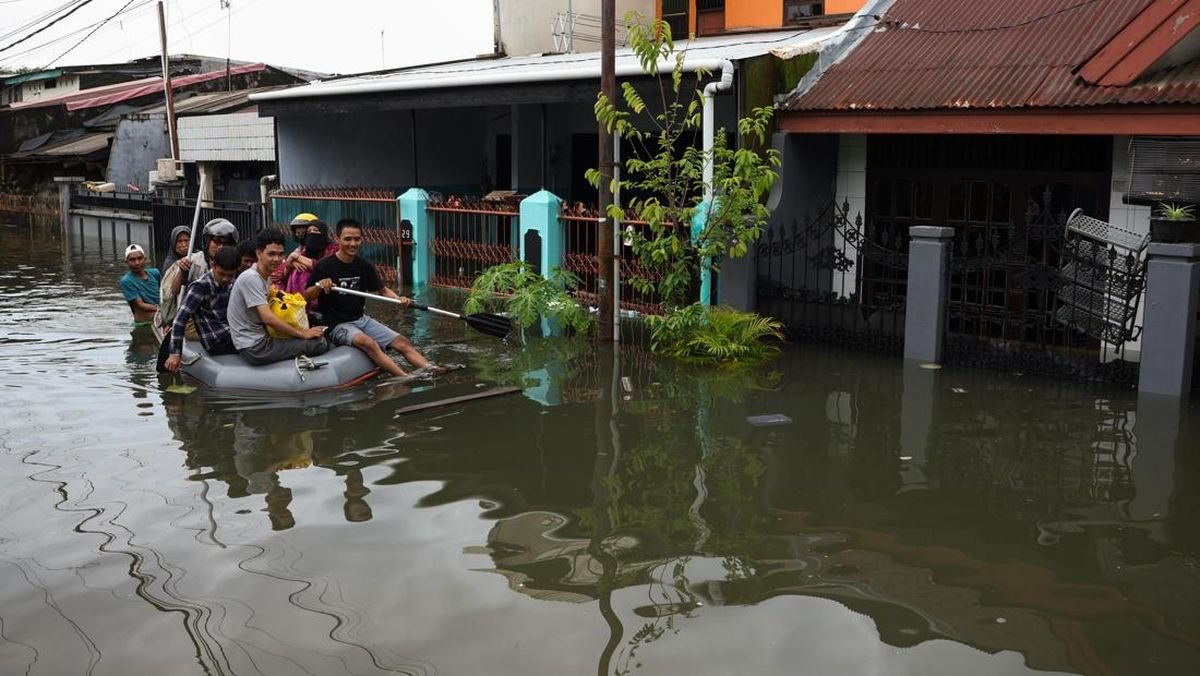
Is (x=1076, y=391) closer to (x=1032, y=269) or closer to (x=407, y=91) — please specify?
(x=1032, y=269)

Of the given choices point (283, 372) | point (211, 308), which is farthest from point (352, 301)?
point (211, 308)

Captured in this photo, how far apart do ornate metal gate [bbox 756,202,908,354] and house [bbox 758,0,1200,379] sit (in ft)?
0.09

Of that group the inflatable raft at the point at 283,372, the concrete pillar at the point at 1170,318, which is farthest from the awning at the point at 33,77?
the concrete pillar at the point at 1170,318

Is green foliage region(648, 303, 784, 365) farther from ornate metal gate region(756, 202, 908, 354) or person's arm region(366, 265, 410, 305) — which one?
person's arm region(366, 265, 410, 305)

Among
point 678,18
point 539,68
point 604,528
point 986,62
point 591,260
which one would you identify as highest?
point 678,18

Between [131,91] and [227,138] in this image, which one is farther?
[131,91]

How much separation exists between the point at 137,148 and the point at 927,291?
26.9 metres

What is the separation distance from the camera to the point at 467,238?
1666 centimetres

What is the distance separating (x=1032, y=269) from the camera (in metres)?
10.3

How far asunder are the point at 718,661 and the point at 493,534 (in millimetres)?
1896

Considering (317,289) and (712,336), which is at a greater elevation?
(317,289)

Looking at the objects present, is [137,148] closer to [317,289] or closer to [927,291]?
[317,289]

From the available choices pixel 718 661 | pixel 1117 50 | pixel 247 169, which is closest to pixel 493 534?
pixel 718 661

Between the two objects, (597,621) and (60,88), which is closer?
(597,621)
